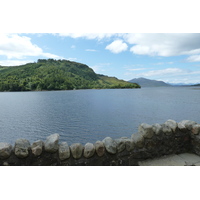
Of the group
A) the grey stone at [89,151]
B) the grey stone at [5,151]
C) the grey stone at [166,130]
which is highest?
the grey stone at [166,130]

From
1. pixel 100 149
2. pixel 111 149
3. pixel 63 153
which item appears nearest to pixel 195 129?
pixel 111 149

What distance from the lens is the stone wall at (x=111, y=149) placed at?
12.9ft

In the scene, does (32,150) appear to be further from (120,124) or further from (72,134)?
(120,124)

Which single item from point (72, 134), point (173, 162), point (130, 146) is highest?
point (130, 146)

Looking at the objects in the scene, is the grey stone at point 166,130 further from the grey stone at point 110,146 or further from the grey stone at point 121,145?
the grey stone at point 110,146

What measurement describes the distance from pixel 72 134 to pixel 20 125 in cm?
915

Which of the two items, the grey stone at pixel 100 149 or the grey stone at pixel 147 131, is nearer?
the grey stone at pixel 100 149

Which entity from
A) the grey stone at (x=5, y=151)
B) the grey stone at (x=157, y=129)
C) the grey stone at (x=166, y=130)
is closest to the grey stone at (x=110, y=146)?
the grey stone at (x=157, y=129)

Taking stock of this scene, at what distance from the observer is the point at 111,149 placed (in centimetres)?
437

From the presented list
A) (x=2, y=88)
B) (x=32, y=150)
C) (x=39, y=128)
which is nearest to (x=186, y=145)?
(x=32, y=150)

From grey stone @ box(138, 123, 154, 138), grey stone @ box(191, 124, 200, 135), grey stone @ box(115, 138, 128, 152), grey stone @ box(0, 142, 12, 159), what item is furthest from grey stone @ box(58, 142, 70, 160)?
grey stone @ box(191, 124, 200, 135)

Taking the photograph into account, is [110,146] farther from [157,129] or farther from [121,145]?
[157,129]

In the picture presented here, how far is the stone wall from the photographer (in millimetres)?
3938

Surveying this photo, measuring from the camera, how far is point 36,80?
15088 centimetres
